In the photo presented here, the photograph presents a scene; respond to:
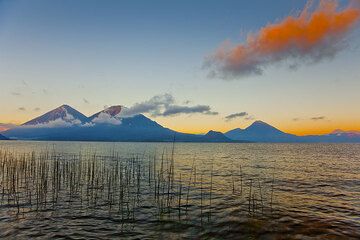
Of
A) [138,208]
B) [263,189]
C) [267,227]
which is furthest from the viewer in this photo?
[263,189]

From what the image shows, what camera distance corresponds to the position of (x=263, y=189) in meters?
28.2

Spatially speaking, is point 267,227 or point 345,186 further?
point 345,186

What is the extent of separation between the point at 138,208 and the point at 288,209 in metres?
10.4

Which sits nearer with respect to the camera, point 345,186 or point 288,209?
point 288,209

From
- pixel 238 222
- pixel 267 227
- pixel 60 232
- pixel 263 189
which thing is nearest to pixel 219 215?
pixel 238 222

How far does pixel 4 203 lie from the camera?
1978cm

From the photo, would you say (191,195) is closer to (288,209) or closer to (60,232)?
(288,209)

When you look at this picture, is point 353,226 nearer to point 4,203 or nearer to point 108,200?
point 108,200

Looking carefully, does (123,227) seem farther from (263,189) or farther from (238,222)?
(263,189)

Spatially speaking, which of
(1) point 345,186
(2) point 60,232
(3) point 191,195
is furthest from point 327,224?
(1) point 345,186

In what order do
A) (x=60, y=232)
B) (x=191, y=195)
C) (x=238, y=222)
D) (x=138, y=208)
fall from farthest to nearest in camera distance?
1. (x=191, y=195)
2. (x=138, y=208)
3. (x=238, y=222)
4. (x=60, y=232)

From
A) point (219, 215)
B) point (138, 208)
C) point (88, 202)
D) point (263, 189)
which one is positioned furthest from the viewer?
point (263, 189)

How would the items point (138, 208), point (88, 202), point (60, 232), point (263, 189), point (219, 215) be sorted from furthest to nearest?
point (263, 189) < point (88, 202) < point (138, 208) < point (219, 215) < point (60, 232)

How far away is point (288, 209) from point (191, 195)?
8006 millimetres
